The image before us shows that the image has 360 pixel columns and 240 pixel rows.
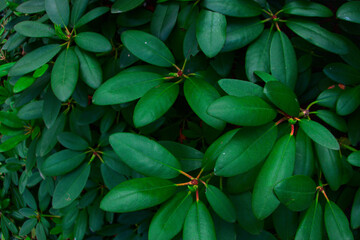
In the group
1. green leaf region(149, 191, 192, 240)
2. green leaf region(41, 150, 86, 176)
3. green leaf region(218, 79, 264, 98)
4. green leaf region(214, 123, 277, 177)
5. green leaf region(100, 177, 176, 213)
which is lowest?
green leaf region(41, 150, 86, 176)

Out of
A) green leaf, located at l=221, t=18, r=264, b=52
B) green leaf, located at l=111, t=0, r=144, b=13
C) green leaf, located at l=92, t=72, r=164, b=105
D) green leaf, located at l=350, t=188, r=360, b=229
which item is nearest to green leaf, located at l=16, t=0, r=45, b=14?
green leaf, located at l=111, t=0, r=144, b=13

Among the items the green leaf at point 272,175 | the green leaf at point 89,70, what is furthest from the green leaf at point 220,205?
the green leaf at point 89,70

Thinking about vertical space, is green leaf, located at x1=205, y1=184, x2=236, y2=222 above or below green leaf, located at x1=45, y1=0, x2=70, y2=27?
below

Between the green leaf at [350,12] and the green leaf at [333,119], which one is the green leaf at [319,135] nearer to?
the green leaf at [333,119]

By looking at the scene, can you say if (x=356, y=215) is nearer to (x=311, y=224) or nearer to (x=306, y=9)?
(x=311, y=224)

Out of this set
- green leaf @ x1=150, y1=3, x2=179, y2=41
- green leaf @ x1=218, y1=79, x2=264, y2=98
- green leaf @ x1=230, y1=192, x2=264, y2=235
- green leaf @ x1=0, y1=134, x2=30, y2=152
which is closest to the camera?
green leaf @ x1=218, y1=79, x2=264, y2=98

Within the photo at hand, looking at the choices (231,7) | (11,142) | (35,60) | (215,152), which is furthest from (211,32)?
(11,142)

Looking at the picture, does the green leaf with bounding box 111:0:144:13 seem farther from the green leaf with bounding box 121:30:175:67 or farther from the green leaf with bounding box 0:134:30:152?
the green leaf with bounding box 0:134:30:152

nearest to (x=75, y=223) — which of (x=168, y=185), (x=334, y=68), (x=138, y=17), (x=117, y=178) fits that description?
(x=117, y=178)

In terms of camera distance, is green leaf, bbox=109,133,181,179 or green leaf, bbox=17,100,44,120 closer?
green leaf, bbox=109,133,181,179
